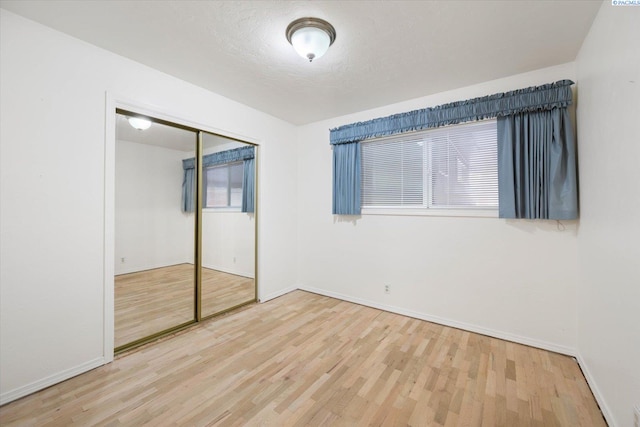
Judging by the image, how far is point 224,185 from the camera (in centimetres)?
319

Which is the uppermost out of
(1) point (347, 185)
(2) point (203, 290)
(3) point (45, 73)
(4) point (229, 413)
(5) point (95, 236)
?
(3) point (45, 73)

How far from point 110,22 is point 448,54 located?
2.60 meters

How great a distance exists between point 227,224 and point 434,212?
2.51 meters

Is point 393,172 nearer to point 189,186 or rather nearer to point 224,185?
point 224,185

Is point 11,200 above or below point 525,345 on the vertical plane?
above

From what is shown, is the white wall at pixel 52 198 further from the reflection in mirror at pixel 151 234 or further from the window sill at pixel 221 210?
the window sill at pixel 221 210

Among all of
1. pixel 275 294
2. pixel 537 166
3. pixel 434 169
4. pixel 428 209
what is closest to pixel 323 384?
pixel 275 294

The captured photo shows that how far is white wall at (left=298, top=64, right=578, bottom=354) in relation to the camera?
230cm

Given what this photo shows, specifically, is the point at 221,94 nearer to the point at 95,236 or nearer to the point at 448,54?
the point at 95,236

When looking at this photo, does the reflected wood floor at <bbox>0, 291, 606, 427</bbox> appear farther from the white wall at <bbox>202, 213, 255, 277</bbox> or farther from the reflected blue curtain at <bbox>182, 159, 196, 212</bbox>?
the reflected blue curtain at <bbox>182, 159, 196, 212</bbox>

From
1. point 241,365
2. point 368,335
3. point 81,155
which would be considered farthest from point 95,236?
point 368,335

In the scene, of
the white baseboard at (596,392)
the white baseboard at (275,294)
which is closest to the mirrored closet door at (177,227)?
the white baseboard at (275,294)

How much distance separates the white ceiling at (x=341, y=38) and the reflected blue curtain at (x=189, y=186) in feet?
2.92

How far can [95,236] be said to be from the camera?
2076 millimetres
